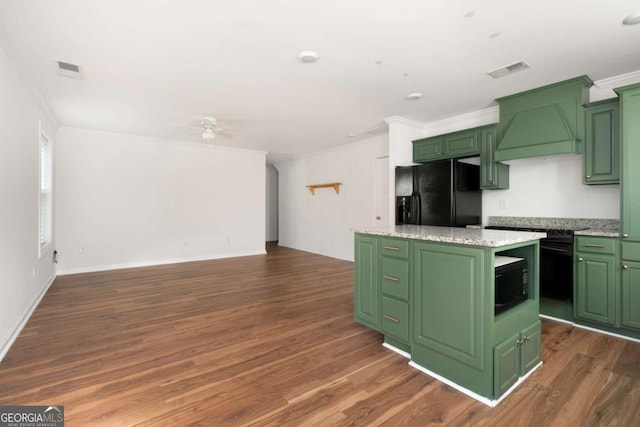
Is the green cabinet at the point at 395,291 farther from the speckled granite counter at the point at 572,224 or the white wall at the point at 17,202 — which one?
the white wall at the point at 17,202

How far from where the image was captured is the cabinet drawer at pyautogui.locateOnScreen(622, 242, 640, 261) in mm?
2624

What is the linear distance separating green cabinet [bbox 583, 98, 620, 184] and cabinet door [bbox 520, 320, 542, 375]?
1841 millimetres

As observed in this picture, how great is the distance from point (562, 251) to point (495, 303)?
1.76 metres

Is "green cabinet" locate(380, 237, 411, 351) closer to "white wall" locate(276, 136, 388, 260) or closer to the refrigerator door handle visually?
the refrigerator door handle

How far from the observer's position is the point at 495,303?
76.4 inches

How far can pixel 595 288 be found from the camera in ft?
9.37

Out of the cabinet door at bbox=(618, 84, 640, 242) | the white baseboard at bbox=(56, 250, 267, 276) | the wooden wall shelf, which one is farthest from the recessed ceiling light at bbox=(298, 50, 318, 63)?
the white baseboard at bbox=(56, 250, 267, 276)

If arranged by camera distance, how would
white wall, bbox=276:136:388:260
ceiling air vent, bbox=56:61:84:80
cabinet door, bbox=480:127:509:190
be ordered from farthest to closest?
white wall, bbox=276:136:388:260 < cabinet door, bbox=480:127:509:190 < ceiling air vent, bbox=56:61:84:80

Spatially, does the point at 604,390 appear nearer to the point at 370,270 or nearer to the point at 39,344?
the point at 370,270

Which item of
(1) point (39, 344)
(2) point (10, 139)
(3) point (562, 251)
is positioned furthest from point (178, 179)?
(3) point (562, 251)

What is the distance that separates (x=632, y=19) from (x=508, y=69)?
0.90 meters

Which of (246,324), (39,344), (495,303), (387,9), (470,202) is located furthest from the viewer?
(470,202)

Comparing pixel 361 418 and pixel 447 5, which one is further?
pixel 447 5

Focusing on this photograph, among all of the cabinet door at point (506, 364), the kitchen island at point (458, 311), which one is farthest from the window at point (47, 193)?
the cabinet door at point (506, 364)
